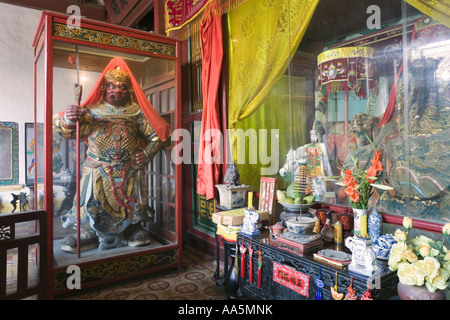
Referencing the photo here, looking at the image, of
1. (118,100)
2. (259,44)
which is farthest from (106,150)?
(259,44)

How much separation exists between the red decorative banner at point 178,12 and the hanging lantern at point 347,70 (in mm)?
1815

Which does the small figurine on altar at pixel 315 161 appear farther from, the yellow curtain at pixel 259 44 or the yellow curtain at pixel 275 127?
the yellow curtain at pixel 259 44

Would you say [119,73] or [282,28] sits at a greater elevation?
[282,28]

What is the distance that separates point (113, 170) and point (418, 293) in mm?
2766

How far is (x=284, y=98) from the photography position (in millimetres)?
2742

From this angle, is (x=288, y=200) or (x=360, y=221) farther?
(x=288, y=200)

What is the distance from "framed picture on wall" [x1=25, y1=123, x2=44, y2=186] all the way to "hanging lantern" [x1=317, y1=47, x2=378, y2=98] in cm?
258

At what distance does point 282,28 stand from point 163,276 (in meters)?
2.60

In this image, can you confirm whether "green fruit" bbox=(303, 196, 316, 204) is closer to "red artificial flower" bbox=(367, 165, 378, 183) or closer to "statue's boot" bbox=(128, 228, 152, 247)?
"red artificial flower" bbox=(367, 165, 378, 183)

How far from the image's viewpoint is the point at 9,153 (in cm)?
452

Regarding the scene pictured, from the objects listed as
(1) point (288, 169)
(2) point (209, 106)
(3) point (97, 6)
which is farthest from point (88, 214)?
(3) point (97, 6)

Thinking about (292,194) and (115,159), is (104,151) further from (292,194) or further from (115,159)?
(292,194)

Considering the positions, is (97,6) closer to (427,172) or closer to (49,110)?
(49,110)

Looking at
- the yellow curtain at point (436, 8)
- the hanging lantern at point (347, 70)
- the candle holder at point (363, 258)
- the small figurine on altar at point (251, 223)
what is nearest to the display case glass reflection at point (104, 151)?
the small figurine on altar at point (251, 223)
